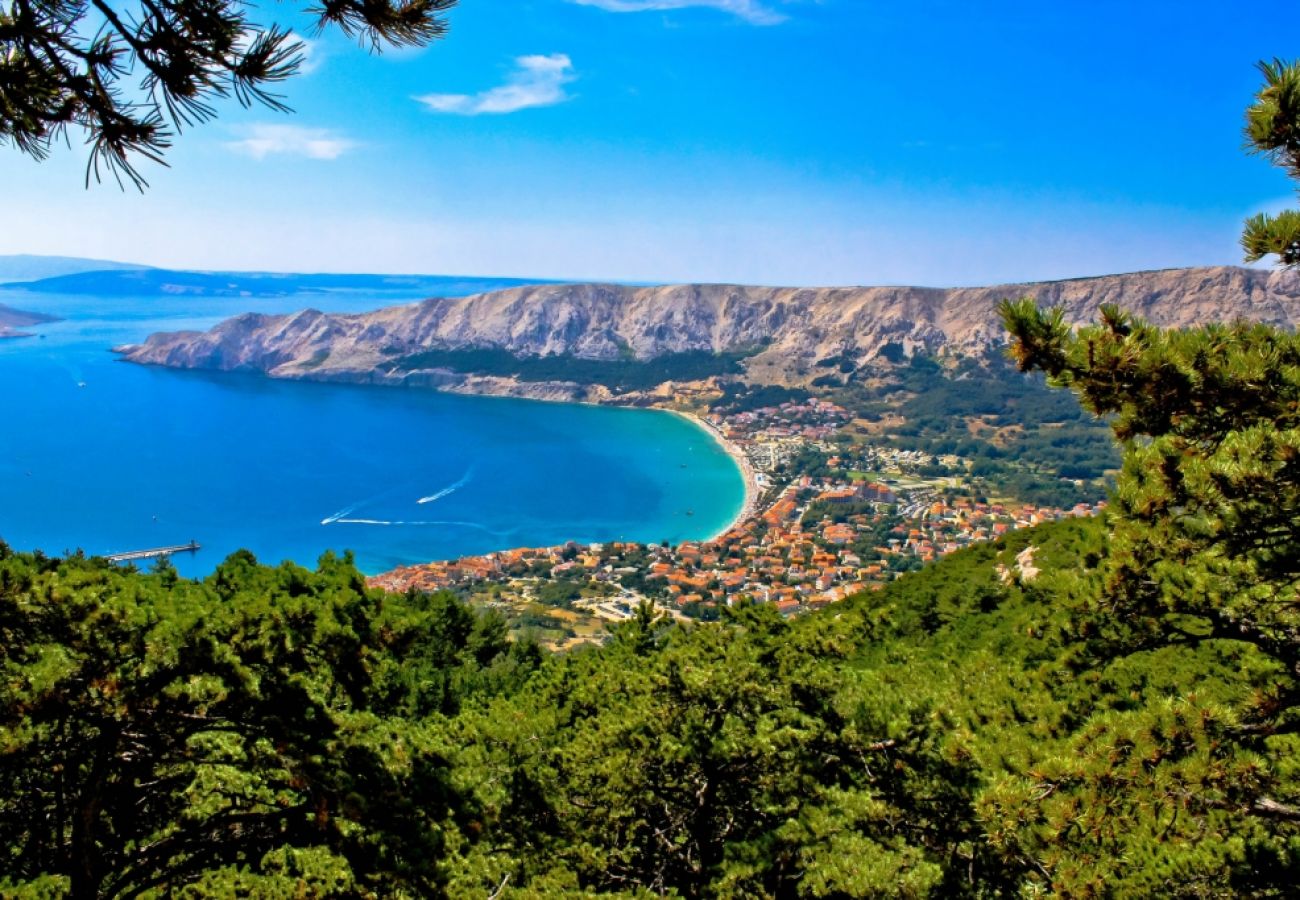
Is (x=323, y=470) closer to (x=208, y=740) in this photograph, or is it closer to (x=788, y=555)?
(x=788, y=555)

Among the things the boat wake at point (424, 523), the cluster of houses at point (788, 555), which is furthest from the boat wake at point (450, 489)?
the cluster of houses at point (788, 555)

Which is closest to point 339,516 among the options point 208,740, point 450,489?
point 450,489

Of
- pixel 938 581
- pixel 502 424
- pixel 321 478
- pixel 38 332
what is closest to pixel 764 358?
pixel 502 424

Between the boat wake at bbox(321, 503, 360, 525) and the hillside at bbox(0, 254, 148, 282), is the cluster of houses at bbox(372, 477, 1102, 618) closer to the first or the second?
the boat wake at bbox(321, 503, 360, 525)

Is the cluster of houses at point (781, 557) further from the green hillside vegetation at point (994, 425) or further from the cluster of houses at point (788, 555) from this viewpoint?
the green hillside vegetation at point (994, 425)

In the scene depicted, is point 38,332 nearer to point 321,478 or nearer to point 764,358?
point 321,478

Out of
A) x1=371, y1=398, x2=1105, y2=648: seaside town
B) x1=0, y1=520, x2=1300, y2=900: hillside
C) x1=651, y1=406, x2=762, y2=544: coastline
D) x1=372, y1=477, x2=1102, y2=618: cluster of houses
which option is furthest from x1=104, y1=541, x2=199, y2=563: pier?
x1=0, y1=520, x2=1300, y2=900: hillside

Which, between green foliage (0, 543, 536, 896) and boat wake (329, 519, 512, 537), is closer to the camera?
green foliage (0, 543, 536, 896)
